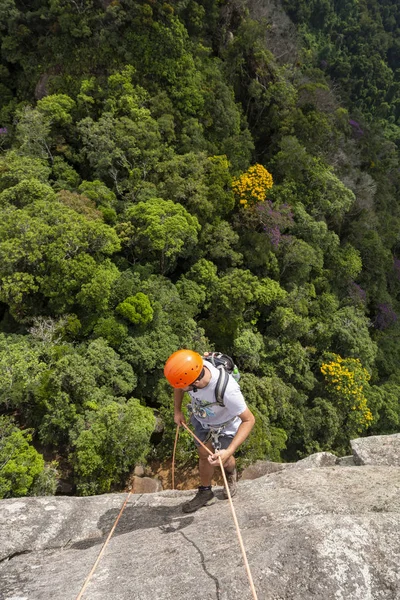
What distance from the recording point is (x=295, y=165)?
83.1 ft

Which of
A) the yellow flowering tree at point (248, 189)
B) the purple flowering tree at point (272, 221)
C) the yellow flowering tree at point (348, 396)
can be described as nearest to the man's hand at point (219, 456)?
the yellow flowering tree at point (348, 396)

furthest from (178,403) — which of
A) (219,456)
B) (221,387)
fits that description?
(219,456)

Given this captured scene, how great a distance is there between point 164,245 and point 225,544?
1346 centimetres

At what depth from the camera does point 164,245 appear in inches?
667

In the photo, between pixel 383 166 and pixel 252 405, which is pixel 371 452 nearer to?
pixel 252 405

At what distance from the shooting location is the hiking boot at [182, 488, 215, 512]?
6.31 meters

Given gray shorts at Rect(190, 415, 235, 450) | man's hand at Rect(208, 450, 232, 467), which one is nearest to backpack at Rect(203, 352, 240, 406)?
man's hand at Rect(208, 450, 232, 467)

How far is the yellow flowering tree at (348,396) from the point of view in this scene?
68.5ft

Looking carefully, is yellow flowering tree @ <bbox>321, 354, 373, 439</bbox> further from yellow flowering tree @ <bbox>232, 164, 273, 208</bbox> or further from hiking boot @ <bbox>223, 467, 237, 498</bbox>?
hiking boot @ <bbox>223, 467, 237, 498</bbox>

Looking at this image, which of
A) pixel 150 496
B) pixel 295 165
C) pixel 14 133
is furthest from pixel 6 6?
pixel 150 496

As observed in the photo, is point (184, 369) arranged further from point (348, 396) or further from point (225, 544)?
point (348, 396)

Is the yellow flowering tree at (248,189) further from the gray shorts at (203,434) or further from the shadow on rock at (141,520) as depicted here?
the shadow on rock at (141,520)

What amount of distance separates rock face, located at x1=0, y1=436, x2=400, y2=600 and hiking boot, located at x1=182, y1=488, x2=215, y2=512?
4.1 inches

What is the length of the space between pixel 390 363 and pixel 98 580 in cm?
2675
